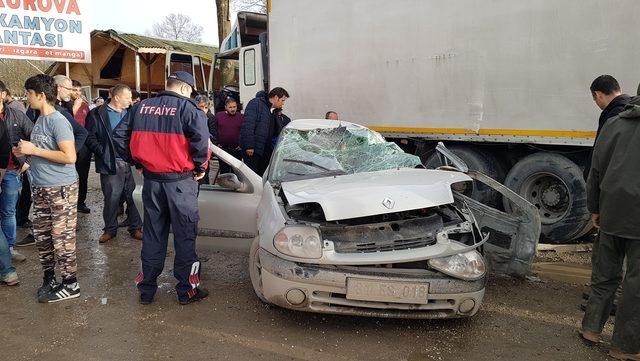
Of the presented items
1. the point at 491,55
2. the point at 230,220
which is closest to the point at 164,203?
the point at 230,220

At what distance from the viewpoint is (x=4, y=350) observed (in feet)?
9.18

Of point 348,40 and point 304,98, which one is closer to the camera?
point 348,40

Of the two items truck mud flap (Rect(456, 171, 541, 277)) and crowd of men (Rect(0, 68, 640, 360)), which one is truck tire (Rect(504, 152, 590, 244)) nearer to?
truck mud flap (Rect(456, 171, 541, 277))

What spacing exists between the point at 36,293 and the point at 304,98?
464cm

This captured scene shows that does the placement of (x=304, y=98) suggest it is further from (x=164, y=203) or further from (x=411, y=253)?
(x=411, y=253)

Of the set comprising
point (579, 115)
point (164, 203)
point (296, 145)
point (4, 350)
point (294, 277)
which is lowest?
point (4, 350)

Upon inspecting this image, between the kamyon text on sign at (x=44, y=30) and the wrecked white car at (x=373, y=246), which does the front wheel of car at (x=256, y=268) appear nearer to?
the wrecked white car at (x=373, y=246)

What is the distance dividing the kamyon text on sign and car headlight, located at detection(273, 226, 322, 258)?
619 cm

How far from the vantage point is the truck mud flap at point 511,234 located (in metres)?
3.64

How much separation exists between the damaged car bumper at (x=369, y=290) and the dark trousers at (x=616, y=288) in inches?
28.3

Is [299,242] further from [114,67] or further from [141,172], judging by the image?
[114,67]

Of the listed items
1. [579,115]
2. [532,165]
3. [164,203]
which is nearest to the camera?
[164,203]

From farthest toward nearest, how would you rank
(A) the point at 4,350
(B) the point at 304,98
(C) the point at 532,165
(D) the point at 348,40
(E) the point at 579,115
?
1. (B) the point at 304,98
2. (D) the point at 348,40
3. (C) the point at 532,165
4. (E) the point at 579,115
5. (A) the point at 4,350

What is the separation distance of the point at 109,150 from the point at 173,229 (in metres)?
2.12
